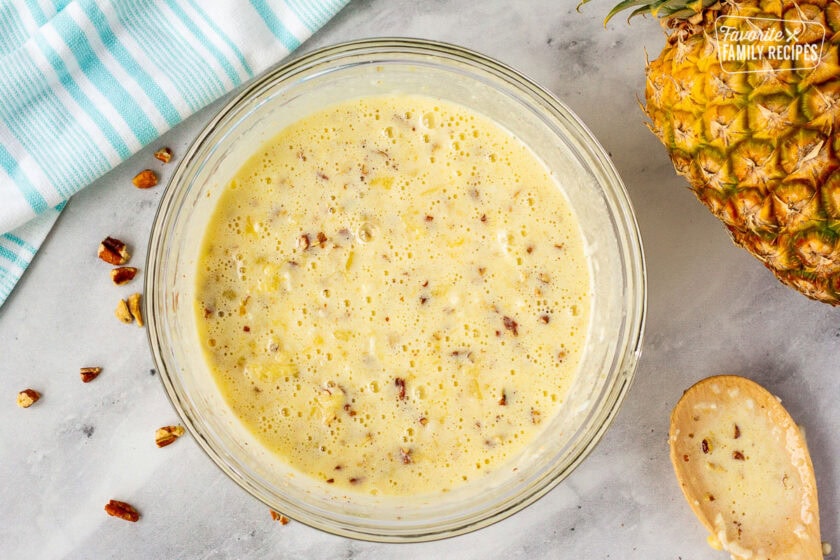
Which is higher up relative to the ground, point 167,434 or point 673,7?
point 673,7

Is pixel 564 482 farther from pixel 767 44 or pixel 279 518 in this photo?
pixel 767 44

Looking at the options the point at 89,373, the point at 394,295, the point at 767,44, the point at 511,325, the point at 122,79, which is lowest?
the point at 511,325

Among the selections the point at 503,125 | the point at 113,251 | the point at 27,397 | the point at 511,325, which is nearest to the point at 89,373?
the point at 27,397

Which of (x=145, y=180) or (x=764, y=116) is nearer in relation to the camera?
(x=764, y=116)

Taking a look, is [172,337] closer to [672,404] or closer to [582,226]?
[582,226]

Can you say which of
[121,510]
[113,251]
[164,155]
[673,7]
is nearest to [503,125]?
[673,7]

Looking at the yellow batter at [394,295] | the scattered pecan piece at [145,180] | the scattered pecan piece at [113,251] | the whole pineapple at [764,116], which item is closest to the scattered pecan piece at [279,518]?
the yellow batter at [394,295]

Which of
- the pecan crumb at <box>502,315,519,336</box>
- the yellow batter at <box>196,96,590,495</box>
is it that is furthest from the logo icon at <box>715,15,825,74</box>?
the pecan crumb at <box>502,315,519,336</box>
